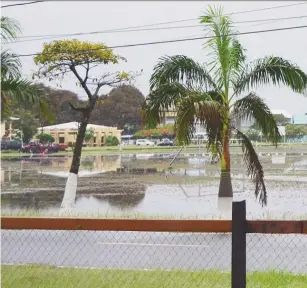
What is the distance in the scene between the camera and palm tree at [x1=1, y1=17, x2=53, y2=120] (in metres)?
5.84

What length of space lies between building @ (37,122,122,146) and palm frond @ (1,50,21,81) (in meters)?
0.86

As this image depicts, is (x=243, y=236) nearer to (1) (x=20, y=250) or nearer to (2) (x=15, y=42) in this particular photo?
(1) (x=20, y=250)

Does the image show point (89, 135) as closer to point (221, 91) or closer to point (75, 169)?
point (75, 169)

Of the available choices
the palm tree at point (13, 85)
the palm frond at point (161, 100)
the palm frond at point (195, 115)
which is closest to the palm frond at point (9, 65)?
the palm tree at point (13, 85)

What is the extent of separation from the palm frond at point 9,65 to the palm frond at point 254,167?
8.59ft

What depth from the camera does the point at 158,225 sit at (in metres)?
2.45

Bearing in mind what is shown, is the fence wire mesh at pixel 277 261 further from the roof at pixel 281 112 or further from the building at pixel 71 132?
the building at pixel 71 132

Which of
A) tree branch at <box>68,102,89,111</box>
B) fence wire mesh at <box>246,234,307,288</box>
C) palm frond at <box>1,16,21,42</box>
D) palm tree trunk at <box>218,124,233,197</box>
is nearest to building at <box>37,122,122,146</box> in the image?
tree branch at <box>68,102,89,111</box>

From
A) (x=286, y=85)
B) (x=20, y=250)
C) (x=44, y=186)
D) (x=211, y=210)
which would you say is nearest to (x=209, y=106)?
(x=286, y=85)

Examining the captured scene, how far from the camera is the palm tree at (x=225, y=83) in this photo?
5918 millimetres

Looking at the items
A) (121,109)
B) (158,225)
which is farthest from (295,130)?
(158,225)

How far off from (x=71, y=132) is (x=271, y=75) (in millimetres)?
2790

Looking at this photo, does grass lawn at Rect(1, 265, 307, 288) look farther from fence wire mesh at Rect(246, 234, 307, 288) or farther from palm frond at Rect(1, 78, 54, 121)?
palm frond at Rect(1, 78, 54, 121)

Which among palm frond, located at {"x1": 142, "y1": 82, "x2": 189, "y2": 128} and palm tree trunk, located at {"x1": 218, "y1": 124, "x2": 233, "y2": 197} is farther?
palm tree trunk, located at {"x1": 218, "y1": 124, "x2": 233, "y2": 197}
